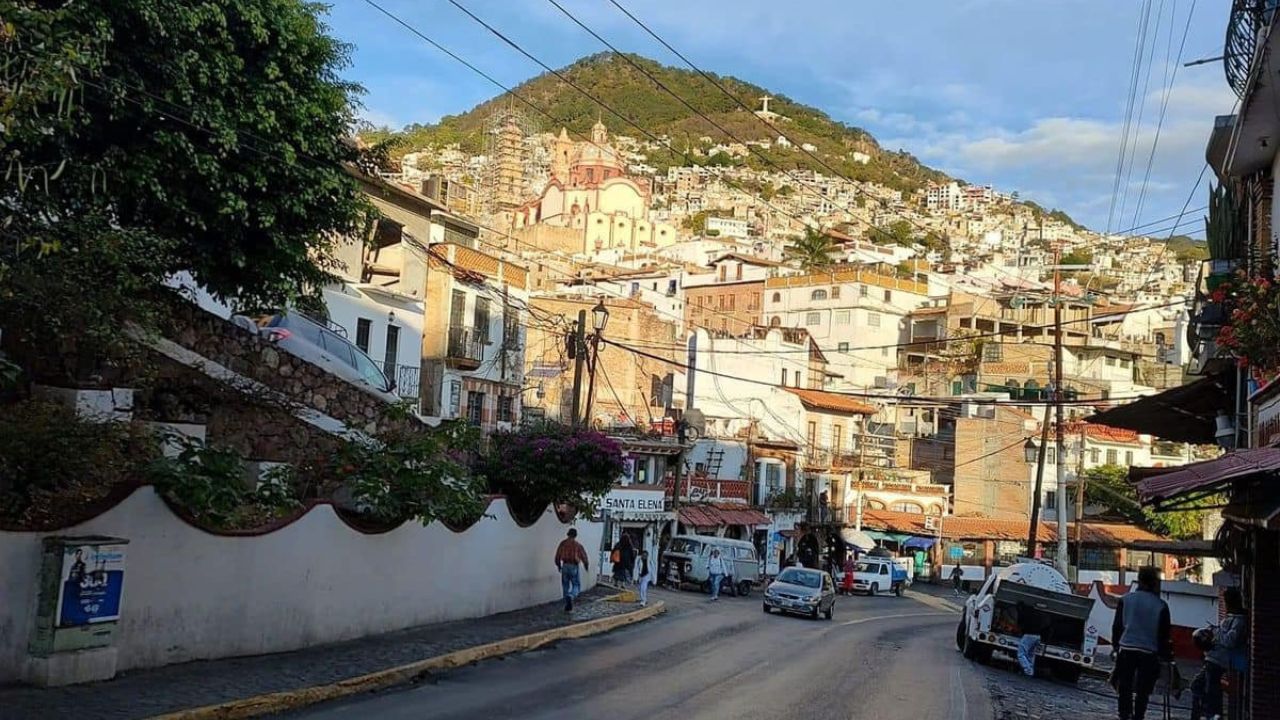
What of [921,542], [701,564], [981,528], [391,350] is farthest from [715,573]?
[981,528]

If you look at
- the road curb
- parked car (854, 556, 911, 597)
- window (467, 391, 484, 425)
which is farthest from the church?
the road curb

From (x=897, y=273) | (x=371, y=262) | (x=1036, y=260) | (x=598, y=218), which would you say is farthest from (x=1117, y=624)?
(x=1036, y=260)

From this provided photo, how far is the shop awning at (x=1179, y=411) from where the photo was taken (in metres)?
20.1

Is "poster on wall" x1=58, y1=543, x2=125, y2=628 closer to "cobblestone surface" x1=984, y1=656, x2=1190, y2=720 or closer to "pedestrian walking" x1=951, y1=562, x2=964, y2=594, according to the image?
"cobblestone surface" x1=984, y1=656, x2=1190, y2=720

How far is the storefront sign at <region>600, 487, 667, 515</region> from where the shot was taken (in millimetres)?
48375

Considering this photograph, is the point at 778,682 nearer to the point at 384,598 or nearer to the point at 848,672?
the point at 848,672

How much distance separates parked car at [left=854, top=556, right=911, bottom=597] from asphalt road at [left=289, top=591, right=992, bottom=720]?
28.4m

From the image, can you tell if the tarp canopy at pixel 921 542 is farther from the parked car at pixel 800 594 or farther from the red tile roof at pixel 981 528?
the parked car at pixel 800 594

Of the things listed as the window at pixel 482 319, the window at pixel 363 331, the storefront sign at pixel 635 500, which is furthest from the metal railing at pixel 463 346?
the storefront sign at pixel 635 500

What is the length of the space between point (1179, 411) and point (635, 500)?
29774 mm

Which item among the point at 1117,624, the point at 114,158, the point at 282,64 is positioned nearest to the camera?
the point at 1117,624

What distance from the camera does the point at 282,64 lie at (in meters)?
18.5

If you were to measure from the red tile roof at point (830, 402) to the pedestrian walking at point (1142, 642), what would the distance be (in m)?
53.3

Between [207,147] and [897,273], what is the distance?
10516 centimetres
